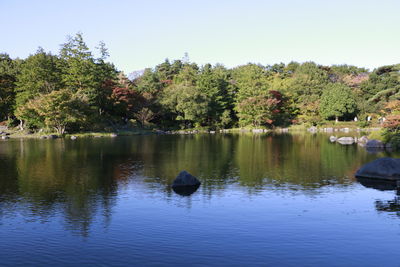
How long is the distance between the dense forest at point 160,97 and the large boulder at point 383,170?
109ft

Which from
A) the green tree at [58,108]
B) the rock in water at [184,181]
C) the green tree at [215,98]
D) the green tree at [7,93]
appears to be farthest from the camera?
the green tree at [215,98]

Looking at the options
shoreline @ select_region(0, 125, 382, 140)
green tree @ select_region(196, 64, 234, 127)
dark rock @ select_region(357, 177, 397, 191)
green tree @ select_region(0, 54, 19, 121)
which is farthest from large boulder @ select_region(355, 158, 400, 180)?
green tree @ select_region(0, 54, 19, 121)

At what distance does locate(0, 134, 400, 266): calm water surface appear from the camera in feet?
33.3

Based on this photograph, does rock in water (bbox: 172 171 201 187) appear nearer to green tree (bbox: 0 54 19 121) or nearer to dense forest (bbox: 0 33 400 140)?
dense forest (bbox: 0 33 400 140)

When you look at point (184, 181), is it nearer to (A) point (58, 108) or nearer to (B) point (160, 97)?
(A) point (58, 108)

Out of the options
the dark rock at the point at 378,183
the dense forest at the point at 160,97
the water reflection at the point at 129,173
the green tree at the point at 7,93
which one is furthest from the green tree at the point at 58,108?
the dark rock at the point at 378,183

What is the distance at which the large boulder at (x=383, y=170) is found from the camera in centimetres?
1986

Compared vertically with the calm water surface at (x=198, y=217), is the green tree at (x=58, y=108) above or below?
above

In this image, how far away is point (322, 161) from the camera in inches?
1074

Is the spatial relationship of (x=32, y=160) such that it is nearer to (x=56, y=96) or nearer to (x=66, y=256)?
(x=66, y=256)

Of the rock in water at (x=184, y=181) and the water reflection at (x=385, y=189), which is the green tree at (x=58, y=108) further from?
the water reflection at (x=385, y=189)

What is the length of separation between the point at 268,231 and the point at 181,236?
2.84 metres

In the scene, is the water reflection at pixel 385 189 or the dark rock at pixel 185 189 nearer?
the water reflection at pixel 385 189

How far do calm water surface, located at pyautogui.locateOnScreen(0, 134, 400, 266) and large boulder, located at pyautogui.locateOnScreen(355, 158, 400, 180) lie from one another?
90 centimetres
